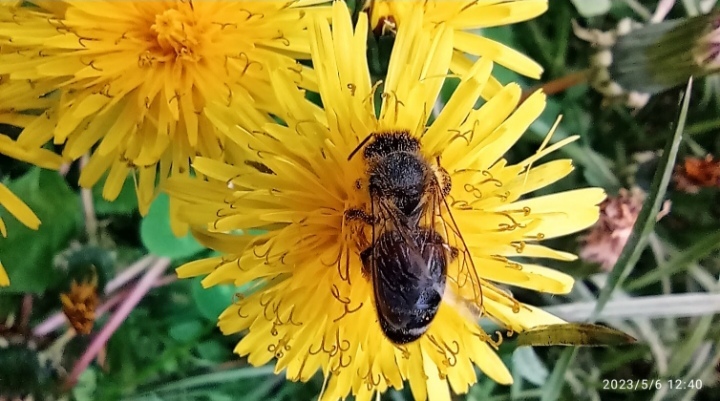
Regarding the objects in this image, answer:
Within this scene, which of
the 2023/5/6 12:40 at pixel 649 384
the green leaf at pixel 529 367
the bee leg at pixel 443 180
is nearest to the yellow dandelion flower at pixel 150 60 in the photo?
the bee leg at pixel 443 180

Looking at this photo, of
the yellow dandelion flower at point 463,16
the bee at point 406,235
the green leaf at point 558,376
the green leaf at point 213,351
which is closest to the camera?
the bee at point 406,235

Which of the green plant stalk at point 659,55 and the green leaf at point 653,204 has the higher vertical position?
the green plant stalk at point 659,55

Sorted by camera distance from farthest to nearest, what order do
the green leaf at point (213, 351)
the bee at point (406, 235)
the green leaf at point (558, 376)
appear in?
the green leaf at point (213, 351) < the green leaf at point (558, 376) < the bee at point (406, 235)

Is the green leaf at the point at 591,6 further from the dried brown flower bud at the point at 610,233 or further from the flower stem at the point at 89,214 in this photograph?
the flower stem at the point at 89,214

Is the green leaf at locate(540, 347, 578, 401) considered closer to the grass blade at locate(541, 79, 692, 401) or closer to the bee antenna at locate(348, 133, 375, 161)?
the grass blade at locate(541, 79, 692, 401)

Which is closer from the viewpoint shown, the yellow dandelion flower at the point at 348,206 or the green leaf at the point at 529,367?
the yellow dandelion flower at the point at 348,206

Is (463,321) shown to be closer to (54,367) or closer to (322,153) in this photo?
(322,153)

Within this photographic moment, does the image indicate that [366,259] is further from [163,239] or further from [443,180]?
[163,239]

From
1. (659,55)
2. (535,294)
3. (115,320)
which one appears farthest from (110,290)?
(659,55)
